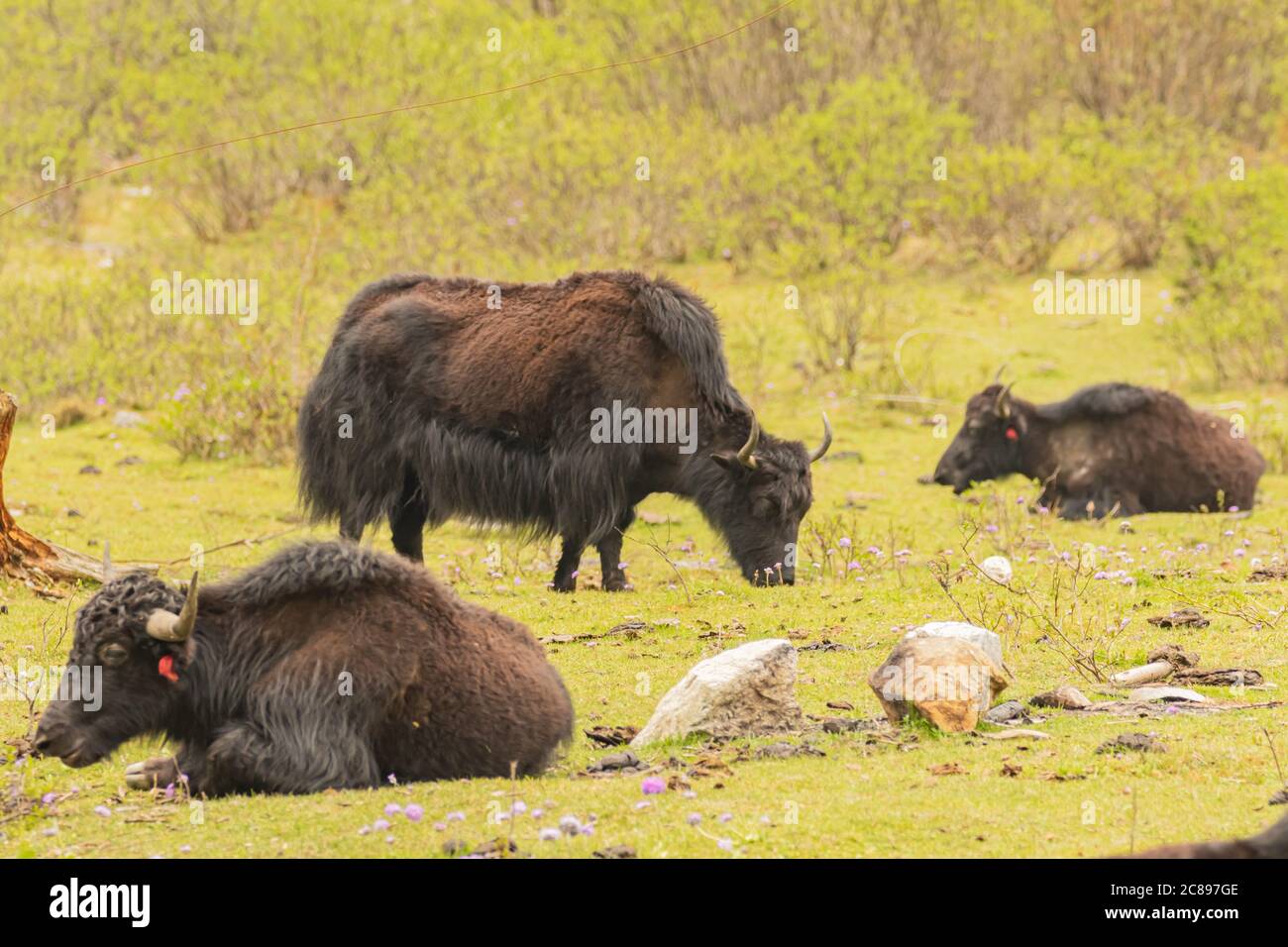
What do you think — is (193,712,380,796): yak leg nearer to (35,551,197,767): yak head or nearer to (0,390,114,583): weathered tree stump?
(35,551,197,767): yak head

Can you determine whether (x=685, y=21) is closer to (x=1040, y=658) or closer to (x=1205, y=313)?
(x=1205, y=313)

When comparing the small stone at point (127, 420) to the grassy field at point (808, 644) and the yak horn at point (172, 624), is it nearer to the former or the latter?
the grassy field at point (808, 644)

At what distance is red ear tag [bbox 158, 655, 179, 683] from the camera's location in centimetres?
595

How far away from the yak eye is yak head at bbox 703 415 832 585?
16.7 feet

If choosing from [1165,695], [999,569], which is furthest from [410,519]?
[1165,695]

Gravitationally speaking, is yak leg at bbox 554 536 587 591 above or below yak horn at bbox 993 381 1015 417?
below

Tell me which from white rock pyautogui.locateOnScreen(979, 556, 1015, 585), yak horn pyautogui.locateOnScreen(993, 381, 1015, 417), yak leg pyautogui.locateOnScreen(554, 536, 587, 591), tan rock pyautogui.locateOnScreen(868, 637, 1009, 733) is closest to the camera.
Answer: tan rock pyautogui.locateOnScreen(868, 637, 1009, 733)

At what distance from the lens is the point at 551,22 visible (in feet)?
98.4

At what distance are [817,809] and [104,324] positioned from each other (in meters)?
14.4

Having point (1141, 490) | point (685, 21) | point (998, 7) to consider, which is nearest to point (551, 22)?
point (685, 21)

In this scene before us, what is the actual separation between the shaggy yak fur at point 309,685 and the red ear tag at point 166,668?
11 mm

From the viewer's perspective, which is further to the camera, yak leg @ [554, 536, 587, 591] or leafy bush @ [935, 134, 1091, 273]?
leafy bush @ [935, 134, 1091, 273]

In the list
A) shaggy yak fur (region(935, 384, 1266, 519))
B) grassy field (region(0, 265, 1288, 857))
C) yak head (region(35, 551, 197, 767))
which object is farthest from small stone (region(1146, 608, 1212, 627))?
yak head (region(35, 551, 197, 767))

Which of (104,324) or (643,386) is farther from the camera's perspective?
(104,324)
